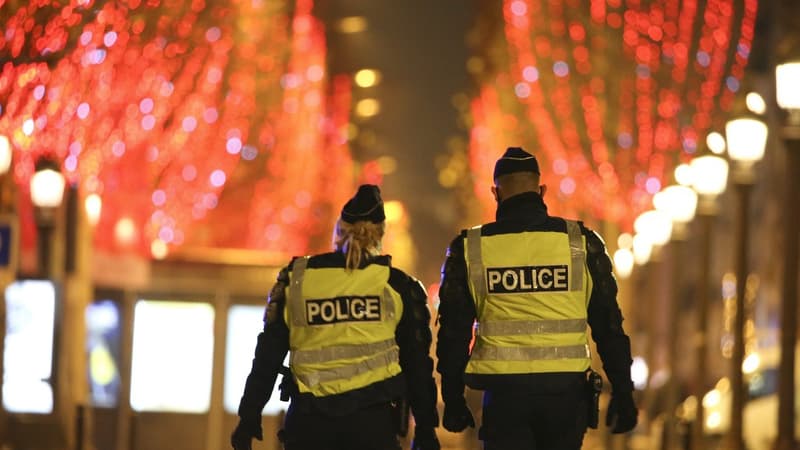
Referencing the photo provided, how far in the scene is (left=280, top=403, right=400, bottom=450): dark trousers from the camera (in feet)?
26.9

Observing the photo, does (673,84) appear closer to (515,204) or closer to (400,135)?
(400,135)

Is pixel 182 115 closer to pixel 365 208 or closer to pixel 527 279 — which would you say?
pixel 365 208

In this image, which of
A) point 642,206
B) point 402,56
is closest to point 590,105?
point 642,206

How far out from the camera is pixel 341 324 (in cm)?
834

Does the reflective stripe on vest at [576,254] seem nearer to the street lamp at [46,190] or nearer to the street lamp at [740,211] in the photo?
the street lamp at [740,211]

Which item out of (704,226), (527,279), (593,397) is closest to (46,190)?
(704,226)

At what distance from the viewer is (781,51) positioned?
1658cm

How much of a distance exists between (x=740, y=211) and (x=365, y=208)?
14.9 meters

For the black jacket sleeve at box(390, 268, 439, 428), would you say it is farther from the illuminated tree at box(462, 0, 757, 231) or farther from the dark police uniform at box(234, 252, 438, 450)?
the illuminated tree at box(462, 0, 757, 231)

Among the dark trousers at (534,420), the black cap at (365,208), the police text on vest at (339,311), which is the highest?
the black cap at (365,208)

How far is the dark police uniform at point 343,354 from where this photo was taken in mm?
8227

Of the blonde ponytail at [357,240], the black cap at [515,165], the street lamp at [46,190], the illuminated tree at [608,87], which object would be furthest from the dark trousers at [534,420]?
the illuminated tree at [608,87]

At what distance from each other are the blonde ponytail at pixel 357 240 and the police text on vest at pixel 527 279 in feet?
1.96

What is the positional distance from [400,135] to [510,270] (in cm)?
5007
